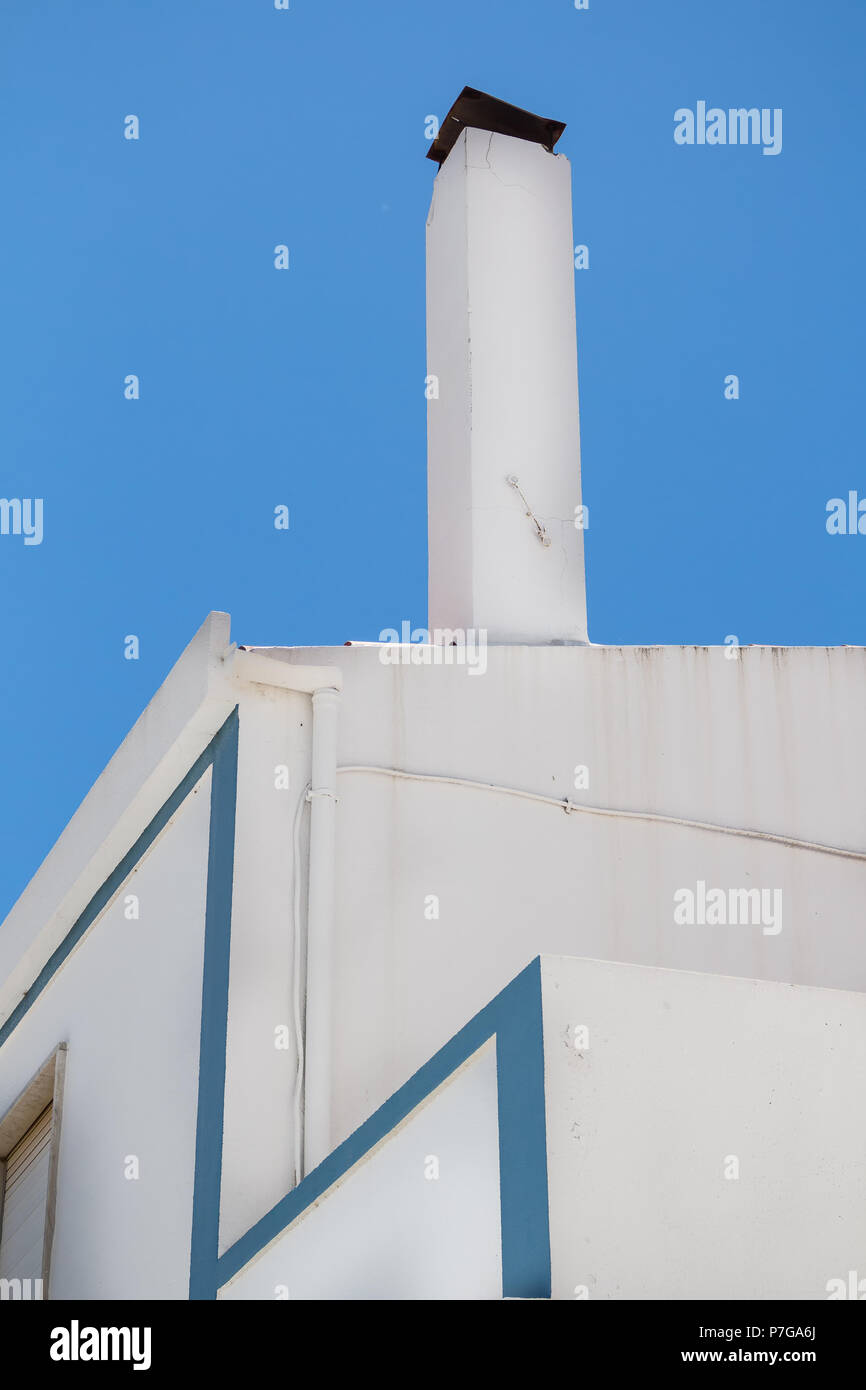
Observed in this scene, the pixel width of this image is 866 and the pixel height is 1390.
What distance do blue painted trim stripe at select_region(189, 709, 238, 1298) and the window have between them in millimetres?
1913

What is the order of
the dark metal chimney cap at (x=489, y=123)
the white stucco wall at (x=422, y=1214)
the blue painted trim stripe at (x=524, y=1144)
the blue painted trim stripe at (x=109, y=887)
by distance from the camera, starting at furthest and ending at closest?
1. the dark metal chimney cap at (x=489, y=123)
2. the blue painted trim stripe at (x=109, y=887)
3. the white stucco wall at (x=422, y=1214)
4. the blue painted trim stripe at (x=524, y=1144)

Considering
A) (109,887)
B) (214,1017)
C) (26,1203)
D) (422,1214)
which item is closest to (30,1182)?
(26,1203)

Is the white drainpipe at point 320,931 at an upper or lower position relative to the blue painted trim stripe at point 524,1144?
upper

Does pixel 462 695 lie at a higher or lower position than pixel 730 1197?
higher

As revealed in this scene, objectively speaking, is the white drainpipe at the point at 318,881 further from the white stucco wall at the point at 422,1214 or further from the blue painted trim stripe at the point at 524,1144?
the blue painted trim stripe at the point at 524,1144

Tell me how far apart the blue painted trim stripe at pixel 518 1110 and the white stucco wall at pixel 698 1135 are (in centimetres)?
3

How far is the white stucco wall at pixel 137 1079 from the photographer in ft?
→ 19.0

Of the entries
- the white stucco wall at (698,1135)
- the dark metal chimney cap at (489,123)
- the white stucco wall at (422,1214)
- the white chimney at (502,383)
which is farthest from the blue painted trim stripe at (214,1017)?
the dark metal chimney cap at (489,123)

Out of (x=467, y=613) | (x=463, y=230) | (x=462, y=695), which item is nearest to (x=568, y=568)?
(x=467, y=613)

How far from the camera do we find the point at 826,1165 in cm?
381
